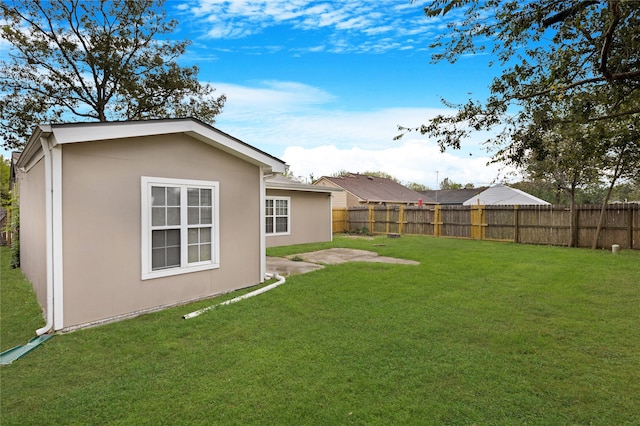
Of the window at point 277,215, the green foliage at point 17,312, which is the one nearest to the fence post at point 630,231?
the window at point 277,215

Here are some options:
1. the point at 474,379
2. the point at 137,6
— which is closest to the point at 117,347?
the point at 474,379

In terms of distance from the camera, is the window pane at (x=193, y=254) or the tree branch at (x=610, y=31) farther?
the window pane at (x=193, y=254)

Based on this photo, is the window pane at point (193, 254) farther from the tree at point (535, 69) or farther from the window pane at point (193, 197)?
the tree at point (535, 69)

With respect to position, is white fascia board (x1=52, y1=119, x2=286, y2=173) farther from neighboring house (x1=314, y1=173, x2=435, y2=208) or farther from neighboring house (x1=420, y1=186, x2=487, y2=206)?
neighboring house (x1=420, y1=186, x2=487, y2=206)

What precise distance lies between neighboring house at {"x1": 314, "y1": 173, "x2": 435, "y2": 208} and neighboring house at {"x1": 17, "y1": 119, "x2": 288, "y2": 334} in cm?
1898

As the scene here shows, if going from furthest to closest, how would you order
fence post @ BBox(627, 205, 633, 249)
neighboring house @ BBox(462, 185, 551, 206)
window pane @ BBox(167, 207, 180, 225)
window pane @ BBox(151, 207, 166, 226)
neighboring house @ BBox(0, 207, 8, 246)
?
1. neighboring house @ BBox(462, 185, 551, 206)
2. neighboring house @ BBox(0, 207, 8, 246)
3. fence post @ BBox(627, 205, 633, 249)
4. window pane @ BBox(167, 207, 180, 225)
5. window pane @ BBox(151, 207, 166, 226)

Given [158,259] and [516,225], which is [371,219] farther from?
[158,259]

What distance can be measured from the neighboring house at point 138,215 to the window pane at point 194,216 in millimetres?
17

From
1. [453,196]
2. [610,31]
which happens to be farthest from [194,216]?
Result: [453,196]

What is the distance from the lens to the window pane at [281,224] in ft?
45.1

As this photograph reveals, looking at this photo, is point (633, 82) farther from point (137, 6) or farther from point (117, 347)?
point (137, 6)

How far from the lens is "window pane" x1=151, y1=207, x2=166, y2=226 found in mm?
5344

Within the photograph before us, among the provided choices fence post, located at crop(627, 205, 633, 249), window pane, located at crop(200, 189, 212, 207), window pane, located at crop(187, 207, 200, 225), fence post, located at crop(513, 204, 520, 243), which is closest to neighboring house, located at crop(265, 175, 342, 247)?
window pane, located at crop(200, 189, 212, 207)

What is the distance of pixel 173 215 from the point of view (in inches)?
220
